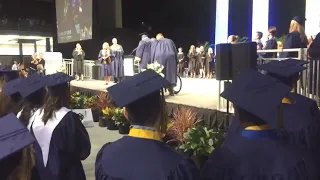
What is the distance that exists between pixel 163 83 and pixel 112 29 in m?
15.2

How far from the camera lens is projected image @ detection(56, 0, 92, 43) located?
1455 centimetres

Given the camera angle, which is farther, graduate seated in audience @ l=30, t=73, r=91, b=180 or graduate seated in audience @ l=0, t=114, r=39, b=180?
graduate seated in audience @ l=30, t=73, r=91, b=180

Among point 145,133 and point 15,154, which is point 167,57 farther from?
point 15,154

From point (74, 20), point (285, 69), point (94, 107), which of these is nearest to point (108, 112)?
point (94, 107)

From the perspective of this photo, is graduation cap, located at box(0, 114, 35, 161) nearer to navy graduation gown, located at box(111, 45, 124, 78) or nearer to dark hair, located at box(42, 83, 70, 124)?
dark hair, located at box(42, 83, 70, 124)

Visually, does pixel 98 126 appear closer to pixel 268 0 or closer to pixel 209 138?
pixel 209 138

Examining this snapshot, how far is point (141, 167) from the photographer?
51.8 inches

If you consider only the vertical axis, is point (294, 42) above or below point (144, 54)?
above

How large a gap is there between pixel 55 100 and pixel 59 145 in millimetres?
322

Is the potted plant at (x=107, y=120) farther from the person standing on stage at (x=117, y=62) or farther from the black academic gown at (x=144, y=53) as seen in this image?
the person standing on stage at (x=117, y=62)

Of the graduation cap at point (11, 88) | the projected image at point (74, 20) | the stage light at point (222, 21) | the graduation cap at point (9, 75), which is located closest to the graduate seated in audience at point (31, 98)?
the graduation cap at point (11, 88)

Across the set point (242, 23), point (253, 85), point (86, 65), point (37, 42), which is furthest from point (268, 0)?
point (37, 42)

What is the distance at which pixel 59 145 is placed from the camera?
2.38 metres

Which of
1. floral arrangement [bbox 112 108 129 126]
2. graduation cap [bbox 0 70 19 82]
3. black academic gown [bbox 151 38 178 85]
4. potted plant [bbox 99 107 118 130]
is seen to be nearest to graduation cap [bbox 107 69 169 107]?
graduation cap [bbox 0 70 19 82]
